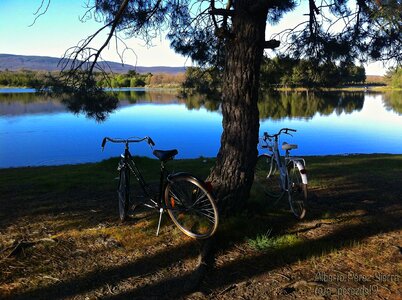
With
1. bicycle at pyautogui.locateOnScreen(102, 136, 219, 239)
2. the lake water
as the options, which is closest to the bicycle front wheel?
bicycle at pyautogui.locateOnScreen(102, 136, 219, 239)

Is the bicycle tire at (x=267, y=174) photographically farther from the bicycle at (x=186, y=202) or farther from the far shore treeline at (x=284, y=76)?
the far shore treeline at (x=284, y=76)

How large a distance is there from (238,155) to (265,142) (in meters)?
1.56

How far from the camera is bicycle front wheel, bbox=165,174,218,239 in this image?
3652 mm

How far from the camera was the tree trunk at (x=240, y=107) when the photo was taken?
13.2ft

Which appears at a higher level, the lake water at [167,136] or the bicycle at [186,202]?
the bicycle at [186,202]

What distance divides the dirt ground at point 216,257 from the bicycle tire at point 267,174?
1.72 ft

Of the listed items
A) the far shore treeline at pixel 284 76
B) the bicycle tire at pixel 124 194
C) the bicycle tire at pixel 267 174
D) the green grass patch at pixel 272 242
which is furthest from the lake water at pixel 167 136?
the green grass patch at pixel 272 242

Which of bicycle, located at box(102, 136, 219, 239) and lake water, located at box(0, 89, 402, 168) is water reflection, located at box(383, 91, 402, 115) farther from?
bicycle, located at box(102, 136, 219, 239)

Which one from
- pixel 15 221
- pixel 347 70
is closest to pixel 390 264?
pixel 15 221

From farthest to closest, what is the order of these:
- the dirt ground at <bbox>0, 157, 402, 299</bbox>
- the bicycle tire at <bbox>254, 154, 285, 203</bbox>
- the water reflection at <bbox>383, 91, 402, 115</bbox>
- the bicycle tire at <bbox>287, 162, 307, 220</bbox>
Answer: the water reflection at <bbox>383, 91, 402, 115</bbox>
the bicycle tire at <bbox>254, 154, 285, 203</bbox>
the bicycle tire at <bbox>287, 162, 307, 220</bbox>
the dirt ground at <bbox>0, 157, 402, 299</bbox>

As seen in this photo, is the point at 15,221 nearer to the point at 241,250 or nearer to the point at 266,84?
the point at 241,250

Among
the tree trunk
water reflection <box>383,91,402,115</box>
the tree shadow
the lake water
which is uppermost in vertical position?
the tree trunk

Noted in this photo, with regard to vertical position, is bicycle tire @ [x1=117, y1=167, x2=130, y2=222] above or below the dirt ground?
above

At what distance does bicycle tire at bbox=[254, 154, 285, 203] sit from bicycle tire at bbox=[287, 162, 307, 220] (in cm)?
41
